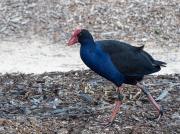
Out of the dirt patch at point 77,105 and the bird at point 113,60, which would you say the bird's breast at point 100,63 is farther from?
the dirt patch at point 77,105

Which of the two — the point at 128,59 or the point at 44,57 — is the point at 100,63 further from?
the point at 44,57

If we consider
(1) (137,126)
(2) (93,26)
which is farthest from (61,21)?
(1) (137,126)

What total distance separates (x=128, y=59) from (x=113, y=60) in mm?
222

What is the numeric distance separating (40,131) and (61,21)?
8832 millimetres

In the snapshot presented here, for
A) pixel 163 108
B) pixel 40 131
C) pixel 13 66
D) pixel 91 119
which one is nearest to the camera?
pixel 40 131

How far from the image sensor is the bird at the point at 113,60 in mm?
6625

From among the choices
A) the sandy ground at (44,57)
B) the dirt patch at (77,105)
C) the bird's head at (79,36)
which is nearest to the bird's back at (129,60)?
the bird's head at (79,36)

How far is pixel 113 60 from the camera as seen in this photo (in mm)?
6727

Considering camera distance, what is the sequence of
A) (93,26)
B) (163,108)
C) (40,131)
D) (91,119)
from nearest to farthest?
1. (40,131)
2. (91,119)
3. (163,108)
4. (93,26)

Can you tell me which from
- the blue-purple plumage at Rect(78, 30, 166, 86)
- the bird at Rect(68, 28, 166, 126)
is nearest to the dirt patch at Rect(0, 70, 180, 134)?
the bird at Rect(68, 28, 166, 126)

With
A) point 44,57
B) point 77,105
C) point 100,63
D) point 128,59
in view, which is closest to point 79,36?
point 100,63

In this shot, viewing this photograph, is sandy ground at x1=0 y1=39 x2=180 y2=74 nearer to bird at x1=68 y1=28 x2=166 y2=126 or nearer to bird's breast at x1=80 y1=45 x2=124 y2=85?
bird at x1=68 y1=28 x2=166 y2=126

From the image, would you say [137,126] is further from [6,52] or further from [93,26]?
[93,26]

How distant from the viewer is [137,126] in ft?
22.3
